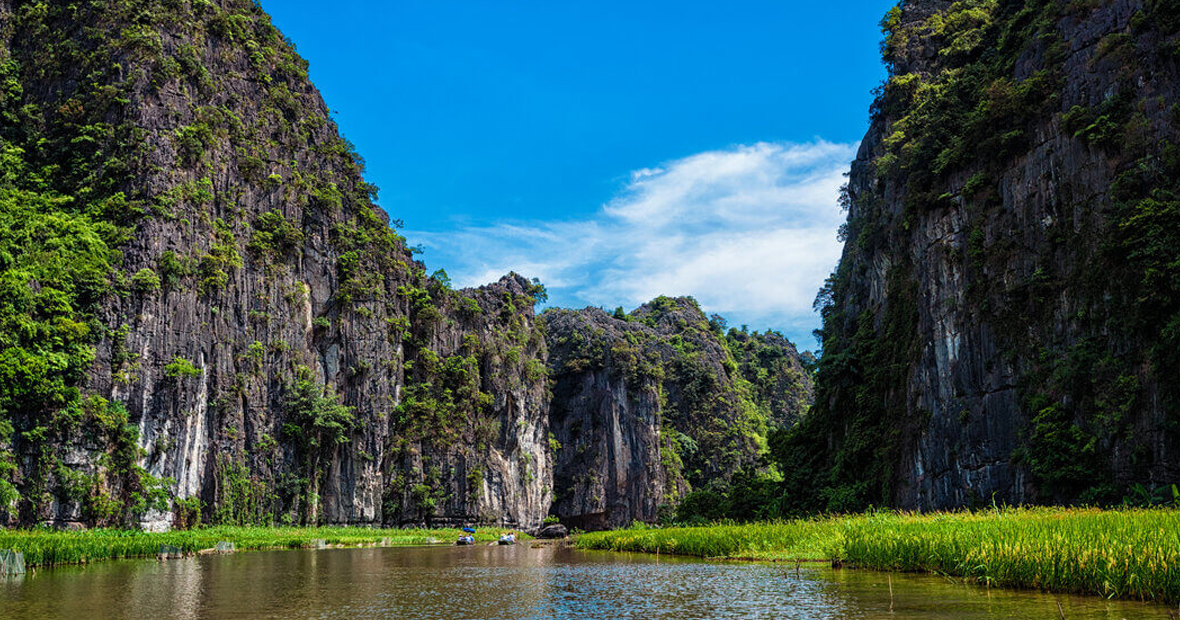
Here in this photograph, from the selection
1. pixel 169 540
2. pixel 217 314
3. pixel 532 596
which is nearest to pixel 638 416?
pixel 217 314

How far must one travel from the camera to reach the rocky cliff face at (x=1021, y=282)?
100ft

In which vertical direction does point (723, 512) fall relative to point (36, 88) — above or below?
below

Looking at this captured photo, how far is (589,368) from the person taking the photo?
9856cm

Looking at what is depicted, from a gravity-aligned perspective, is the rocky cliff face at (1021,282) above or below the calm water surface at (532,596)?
above

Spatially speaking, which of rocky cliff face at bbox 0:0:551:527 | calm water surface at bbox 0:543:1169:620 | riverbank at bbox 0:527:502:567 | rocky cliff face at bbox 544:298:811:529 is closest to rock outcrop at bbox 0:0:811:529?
rocky cliff face at bbox 0:0:551:527

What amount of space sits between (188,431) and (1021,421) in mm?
43527

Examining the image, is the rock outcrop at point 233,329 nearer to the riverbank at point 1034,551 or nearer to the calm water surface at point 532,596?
the calm water surface at point 532,596

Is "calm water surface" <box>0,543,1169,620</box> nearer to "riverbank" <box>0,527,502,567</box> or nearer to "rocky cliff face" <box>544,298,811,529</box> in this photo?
"riverbank" <box>0,527,502,567</box>

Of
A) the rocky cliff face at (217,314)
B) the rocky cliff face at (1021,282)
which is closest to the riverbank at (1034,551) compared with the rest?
the rocky cliff face at (1021,282)

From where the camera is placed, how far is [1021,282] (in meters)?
36.5

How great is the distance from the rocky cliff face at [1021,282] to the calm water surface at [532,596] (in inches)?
713

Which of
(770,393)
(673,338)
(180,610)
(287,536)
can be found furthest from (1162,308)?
(770,393)

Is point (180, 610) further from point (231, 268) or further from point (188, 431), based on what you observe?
point (231, 268)

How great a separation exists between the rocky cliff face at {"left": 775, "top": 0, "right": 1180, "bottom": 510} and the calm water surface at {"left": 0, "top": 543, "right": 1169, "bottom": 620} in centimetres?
1810
